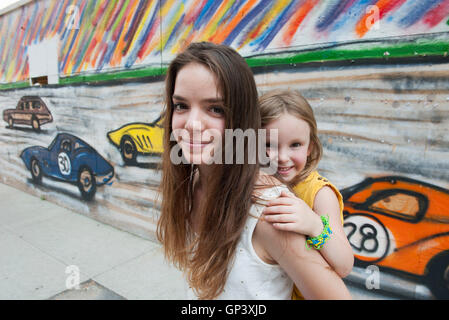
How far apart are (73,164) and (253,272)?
15.4ft

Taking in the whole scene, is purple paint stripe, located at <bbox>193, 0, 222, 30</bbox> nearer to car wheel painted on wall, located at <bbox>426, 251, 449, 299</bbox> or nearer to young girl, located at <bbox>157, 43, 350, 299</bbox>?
young girl, located at <bbox>157, 43, 350, 299</bbox>

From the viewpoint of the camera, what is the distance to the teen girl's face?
2.99 ft

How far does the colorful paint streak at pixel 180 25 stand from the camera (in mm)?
2070

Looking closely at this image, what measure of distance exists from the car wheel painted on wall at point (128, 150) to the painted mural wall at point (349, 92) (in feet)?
0.05

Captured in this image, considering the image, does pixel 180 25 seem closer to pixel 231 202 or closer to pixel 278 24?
pixel 278 24

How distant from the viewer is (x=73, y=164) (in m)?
4.81

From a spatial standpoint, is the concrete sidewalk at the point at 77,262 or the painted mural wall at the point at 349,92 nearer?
the painted mural wall at the point at 349,92

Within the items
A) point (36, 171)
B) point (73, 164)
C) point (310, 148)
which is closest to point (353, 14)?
point (310, 148)

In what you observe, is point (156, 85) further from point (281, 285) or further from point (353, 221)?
→ point (281, 285)

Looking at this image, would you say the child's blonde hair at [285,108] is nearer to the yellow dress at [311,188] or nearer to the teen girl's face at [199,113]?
the yellow dress at [311,188]

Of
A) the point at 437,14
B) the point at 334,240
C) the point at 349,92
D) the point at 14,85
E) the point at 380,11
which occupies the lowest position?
the point at 334,240

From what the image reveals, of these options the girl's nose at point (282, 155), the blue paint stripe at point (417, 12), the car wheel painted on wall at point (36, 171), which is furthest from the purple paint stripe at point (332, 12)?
the car wheel painted on wall at point (36, 171)

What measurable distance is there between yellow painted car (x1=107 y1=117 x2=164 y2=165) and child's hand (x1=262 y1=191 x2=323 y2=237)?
272 centimetres
